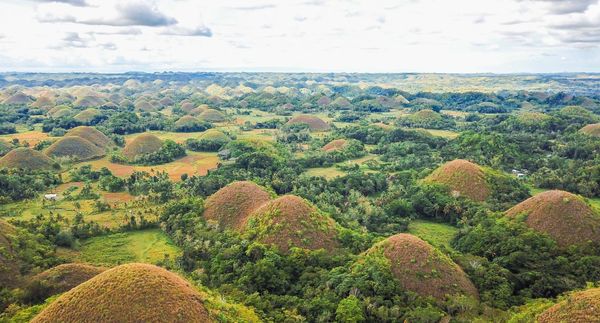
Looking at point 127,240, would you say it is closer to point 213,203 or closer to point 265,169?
point 213,203

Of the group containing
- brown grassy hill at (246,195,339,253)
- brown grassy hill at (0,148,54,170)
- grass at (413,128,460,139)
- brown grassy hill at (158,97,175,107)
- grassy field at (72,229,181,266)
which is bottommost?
brown grassy hill at (158,97,175,107)

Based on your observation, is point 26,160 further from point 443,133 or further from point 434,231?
point 443,133

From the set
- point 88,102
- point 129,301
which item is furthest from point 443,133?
point 88,102

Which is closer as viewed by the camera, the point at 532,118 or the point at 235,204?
the point at 235,204

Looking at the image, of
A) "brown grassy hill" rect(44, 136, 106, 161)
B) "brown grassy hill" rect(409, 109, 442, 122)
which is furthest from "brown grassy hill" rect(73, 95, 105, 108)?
"brown grassy hill" rect(409, 109, 442, 122)

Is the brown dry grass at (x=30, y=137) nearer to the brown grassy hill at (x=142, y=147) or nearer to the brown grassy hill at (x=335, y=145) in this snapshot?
the brown grassy hill at (x=142, y=147)

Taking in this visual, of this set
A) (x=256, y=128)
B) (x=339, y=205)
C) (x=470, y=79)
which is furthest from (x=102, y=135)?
(x=470, y=79)

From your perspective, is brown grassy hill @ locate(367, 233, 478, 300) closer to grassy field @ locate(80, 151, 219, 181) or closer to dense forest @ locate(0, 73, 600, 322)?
dense forest @ locate(0, 73, 600, 322)
